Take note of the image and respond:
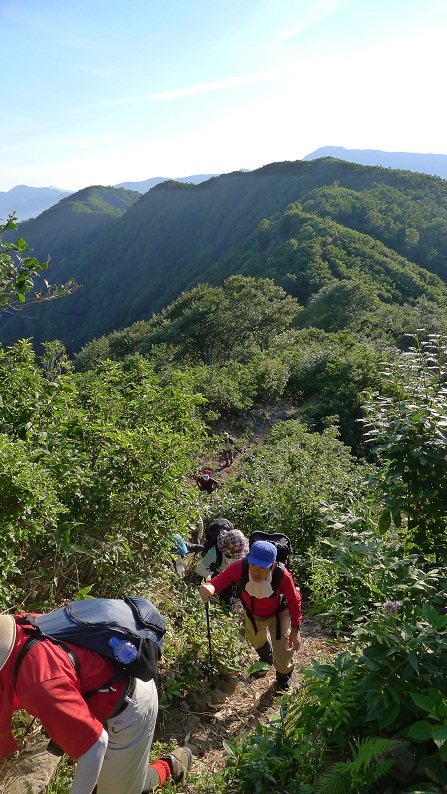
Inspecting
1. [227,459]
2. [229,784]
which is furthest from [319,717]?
[227,459]

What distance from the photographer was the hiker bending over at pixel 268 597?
3691 millimetres

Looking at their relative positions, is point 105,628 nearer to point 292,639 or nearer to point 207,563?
point 292,639

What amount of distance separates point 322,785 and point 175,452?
2400mm

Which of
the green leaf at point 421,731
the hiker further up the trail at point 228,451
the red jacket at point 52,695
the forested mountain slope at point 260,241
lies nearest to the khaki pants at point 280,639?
the green leaf at point 421,731

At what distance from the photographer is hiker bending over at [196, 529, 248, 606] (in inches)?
192

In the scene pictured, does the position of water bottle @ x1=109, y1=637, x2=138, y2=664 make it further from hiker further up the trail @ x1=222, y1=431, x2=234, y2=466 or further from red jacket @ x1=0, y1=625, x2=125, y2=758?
hiker further up the trail @ x1=222, y1=431, x2=234, y2=466

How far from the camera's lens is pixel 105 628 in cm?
218

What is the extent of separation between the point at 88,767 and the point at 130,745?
0.60 meters

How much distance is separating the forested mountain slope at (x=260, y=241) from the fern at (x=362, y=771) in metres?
45.7

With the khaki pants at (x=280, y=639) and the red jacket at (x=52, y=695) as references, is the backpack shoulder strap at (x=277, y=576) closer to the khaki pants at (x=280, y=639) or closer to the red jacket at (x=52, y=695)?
the khaki pants at (x=280, y=639)

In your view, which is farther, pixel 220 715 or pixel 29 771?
pixel 220 715

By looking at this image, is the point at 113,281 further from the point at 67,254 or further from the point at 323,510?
the point at 323,510

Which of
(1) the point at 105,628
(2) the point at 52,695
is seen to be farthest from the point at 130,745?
(2) the point at 52,695

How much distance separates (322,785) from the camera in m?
2.52
